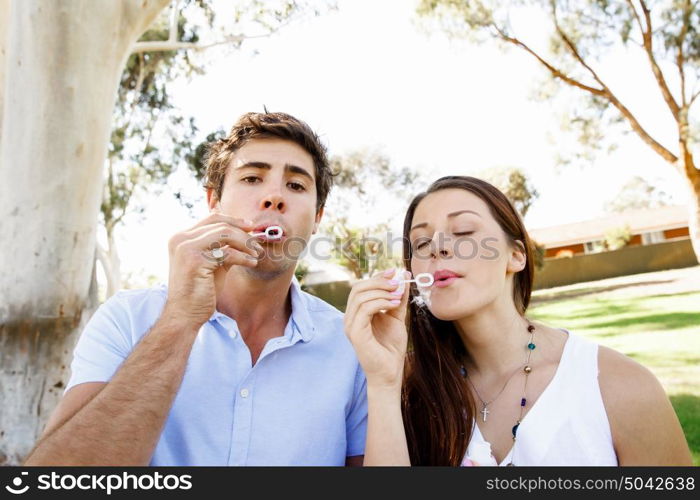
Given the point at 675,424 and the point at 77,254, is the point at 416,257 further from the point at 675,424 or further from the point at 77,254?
the point at 77,254

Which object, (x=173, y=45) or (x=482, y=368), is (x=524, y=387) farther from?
(x=173, y=45)

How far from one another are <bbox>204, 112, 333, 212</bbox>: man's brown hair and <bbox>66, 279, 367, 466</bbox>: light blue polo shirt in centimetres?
79

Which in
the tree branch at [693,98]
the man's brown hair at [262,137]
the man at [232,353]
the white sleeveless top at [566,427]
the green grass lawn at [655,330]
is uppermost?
the tree branch at [693,98]

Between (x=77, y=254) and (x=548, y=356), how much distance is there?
3.79 meters

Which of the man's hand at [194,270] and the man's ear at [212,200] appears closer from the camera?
the man's hand at [194,270]

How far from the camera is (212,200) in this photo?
3180 millimetres

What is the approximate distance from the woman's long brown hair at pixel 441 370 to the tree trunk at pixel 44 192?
9.87 ft

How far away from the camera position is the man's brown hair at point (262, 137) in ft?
9.65

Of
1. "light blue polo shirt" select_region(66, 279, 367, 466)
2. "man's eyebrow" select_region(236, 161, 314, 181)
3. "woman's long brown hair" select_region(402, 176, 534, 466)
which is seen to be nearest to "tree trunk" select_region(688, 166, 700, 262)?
"woman's long brown hair" select_region(402, 176, 534, 466)

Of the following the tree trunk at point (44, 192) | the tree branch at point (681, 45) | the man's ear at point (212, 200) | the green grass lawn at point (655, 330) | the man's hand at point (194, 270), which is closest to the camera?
the man's hand at point (194, 270)

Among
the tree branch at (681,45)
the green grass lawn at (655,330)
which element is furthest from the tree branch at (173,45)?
the tree branch at (681,45)

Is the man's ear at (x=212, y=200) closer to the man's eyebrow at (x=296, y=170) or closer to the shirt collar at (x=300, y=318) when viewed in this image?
the man's eyebrow at (x=296, y=170)

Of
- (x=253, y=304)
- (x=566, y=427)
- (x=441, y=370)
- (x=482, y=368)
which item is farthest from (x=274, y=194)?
(x=566, y=427)

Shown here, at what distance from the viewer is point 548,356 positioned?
8.67 ft
